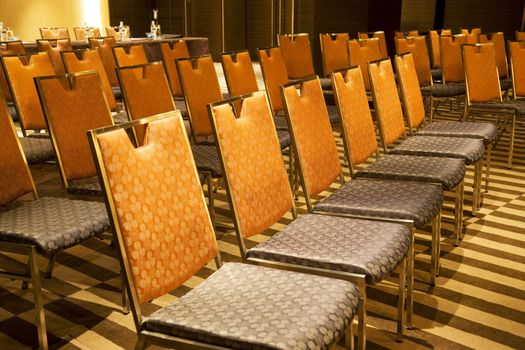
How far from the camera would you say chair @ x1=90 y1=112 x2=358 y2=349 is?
1.57 meters

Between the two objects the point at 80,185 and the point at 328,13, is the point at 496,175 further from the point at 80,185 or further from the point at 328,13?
the point at 328,13

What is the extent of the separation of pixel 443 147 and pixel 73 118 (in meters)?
2.04

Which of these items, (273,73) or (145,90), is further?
→ (273,73)

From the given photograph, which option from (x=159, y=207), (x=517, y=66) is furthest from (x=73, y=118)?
(x=517, y=66)

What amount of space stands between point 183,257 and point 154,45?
A: 7555mm

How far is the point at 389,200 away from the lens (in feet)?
8.49

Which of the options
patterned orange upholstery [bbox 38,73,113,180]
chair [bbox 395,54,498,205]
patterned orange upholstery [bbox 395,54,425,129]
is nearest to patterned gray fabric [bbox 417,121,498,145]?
chair [bbox 395,54,498,205]

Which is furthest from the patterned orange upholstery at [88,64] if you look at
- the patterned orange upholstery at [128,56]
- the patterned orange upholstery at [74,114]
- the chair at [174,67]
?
the patterned orange upholstery at [74,114]

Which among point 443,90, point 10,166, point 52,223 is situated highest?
point 10,166

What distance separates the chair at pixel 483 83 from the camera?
16.2ft

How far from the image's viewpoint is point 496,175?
5.00 meters

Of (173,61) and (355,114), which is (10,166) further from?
(173,61)

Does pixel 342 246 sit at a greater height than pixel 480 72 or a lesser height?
greater

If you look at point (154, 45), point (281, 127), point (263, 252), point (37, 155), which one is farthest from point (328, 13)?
point (263, 252)
